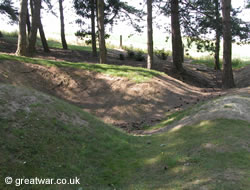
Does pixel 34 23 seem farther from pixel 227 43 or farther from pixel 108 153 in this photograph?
pixel 108 153

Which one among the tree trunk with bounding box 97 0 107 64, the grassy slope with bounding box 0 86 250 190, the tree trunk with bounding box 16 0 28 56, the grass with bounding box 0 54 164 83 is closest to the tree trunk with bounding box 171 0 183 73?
the grass with bounding box 0 54 164 83

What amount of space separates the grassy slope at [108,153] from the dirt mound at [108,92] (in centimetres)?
412

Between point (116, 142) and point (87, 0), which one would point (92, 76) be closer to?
point (116, 142)

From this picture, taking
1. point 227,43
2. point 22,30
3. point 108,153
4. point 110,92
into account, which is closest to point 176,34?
point 227,43

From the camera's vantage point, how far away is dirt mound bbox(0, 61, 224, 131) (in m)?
11.8

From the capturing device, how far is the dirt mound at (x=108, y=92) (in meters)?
11.8

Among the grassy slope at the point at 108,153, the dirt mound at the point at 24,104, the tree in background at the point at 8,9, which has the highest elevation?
the tree in background at the point at 8,9

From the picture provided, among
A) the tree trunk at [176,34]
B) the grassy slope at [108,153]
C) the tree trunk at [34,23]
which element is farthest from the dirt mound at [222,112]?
the tree trunk at [34,23]

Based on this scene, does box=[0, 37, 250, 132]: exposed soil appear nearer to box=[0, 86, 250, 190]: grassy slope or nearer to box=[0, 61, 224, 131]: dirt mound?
box=[0, 61, 224, 131]: dirt mound

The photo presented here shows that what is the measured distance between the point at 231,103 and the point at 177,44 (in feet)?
32.7

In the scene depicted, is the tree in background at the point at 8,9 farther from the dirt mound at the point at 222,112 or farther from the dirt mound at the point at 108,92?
the dirt mound at the point at 222,112

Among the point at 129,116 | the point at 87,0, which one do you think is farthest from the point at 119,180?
the point at 87,0

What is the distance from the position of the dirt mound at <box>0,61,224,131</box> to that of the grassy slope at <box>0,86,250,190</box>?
412 cm

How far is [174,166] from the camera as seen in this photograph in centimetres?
543
